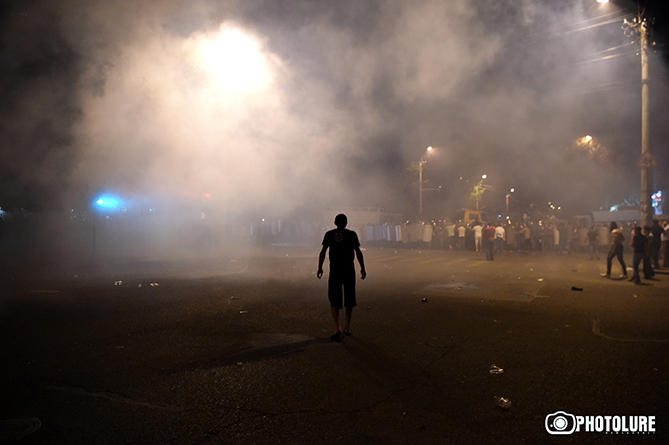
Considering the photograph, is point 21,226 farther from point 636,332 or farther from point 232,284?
point 636,332

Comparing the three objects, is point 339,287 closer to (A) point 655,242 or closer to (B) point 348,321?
(B) point 348,321

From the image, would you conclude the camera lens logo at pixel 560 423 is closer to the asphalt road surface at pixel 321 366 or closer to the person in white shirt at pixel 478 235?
the asphalt road surface at pixel 321 366

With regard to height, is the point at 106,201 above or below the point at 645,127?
below

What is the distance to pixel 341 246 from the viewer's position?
508 centimetres

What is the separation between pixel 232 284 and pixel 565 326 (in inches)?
249

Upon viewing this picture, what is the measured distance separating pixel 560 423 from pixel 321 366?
6.39 feet

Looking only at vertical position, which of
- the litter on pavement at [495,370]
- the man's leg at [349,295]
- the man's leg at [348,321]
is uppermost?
the man's leg at [349,295]

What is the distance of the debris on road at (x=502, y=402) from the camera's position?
3012mm

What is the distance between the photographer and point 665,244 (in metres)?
11.8

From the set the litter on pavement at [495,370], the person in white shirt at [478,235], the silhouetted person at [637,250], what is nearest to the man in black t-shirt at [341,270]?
the litter on pavement at [495,370]

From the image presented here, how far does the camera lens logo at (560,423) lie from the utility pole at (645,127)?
34.3 feet

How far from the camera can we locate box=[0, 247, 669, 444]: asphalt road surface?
8.96 ft

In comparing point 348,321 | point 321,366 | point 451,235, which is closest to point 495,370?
point 321,366

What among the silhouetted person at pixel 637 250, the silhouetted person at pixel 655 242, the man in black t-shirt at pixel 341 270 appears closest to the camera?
the man in black t-shirt at pixel 341 270
